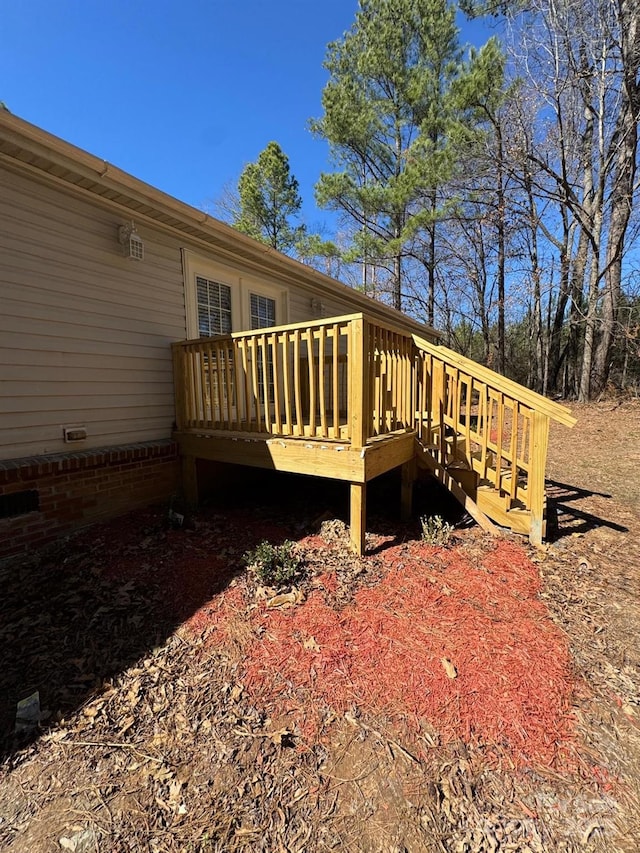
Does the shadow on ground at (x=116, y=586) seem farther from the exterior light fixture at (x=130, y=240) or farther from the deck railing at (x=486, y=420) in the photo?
the exterior light fixture at (x=130, y=240)

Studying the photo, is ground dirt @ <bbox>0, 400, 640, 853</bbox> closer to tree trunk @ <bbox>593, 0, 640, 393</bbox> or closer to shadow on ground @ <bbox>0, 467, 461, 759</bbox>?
shadow on ground @ <bbox>0, 467, 461, 759</bbox>

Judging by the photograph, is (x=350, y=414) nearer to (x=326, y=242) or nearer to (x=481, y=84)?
(x=326, y=242)

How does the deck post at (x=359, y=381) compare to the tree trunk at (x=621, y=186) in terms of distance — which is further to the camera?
the tree trunk at (x=621, y=186)

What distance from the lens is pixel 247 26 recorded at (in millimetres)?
7938

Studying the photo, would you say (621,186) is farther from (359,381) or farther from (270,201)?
(359,381)

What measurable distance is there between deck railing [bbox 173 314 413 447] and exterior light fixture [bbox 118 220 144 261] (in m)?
1.03

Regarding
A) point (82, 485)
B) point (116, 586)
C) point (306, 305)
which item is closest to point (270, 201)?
point (306, 305)

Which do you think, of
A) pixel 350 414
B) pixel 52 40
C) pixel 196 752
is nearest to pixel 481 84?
pixel 52 40

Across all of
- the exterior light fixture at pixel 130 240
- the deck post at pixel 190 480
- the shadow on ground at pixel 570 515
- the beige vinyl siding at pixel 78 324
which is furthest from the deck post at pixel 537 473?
the exterior light fixture at pixel 130 240

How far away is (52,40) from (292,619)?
24.5 feet

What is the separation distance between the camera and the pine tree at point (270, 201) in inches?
579

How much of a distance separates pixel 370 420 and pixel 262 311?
12.0 feet

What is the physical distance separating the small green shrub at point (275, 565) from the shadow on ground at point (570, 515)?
2.55 meters

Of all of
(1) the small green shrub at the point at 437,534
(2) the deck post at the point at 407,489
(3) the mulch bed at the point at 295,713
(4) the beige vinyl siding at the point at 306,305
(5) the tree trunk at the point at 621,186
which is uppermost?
(5) the tree trunk at the point at 621,186
